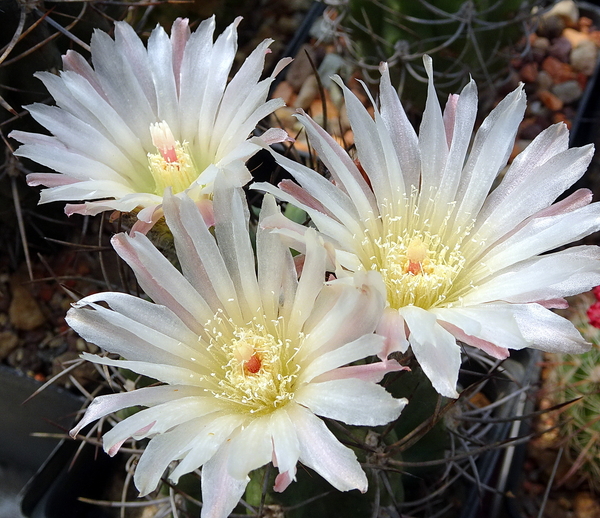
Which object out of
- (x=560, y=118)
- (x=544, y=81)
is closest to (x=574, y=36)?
(x=544, y=81)

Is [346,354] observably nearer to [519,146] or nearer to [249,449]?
[249,449]

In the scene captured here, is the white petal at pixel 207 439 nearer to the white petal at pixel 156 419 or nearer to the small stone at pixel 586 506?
the white petal at pixel 156 419

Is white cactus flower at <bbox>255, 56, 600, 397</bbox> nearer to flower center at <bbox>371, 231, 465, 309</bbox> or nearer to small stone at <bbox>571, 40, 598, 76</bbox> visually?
flower center at <bbox>371, 231, 465, 309</bbox>

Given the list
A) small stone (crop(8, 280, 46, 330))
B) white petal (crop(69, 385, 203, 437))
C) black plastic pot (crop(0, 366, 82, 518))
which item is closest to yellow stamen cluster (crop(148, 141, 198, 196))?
white petal (crop(69, 385, 203, 437))

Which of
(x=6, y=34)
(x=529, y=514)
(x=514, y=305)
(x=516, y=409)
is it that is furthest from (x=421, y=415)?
(x=6, y=34)

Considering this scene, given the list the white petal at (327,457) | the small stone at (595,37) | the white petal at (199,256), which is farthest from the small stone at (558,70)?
the white petal at (327,457)

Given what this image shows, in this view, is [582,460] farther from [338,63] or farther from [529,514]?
[338,63]

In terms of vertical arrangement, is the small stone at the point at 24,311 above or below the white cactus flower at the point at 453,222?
below
